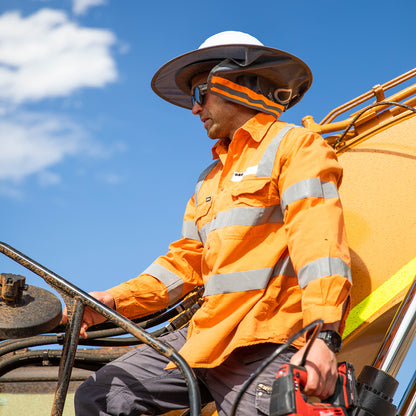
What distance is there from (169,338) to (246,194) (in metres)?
0.69

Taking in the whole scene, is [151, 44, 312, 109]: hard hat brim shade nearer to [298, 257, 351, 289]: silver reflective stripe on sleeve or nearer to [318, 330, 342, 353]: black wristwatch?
[298, 257, 351, 289]: silver reflective stripe on sleeve

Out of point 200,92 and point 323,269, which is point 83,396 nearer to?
point 323,269

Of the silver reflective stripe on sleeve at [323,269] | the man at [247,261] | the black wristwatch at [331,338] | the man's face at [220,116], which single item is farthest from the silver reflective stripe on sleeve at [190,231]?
the black wristwatch at [331,338]

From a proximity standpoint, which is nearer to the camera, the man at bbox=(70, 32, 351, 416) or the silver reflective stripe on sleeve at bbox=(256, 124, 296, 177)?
the man at bbox=(70, 32, 351, 416)

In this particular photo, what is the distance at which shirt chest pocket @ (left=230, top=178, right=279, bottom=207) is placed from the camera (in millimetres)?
2287

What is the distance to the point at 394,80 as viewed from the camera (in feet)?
10.8

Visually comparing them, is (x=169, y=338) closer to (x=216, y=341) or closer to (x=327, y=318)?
(x=216, y=341)

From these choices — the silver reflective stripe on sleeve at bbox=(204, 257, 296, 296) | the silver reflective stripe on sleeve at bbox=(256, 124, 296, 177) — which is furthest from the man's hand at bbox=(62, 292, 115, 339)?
the silver reflective stripe on sleeve at bbox=(256, 124, 296, 177)

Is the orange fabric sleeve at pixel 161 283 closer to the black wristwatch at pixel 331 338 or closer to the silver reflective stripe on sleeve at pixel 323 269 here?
the silver reflective stripe on sleeve at pixel 323 269

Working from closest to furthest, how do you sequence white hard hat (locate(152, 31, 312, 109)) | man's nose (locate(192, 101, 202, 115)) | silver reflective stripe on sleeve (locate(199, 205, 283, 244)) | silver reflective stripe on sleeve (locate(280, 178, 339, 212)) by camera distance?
silver reflective stripe on sleeve (locate(280, 178, 339, 212)), silver reflective stripe on sleeve (locate(199, 205, 283, 244)), white hard hat (locate(152, 31, 312, 109)), man's nose (locate(192, 101, 202, 115))

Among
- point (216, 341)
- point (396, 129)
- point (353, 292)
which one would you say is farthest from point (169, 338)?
point (396, 129)

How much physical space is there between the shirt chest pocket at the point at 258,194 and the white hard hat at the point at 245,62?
58cm

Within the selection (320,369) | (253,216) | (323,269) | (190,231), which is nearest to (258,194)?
(253,216)

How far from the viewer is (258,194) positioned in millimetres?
2295
